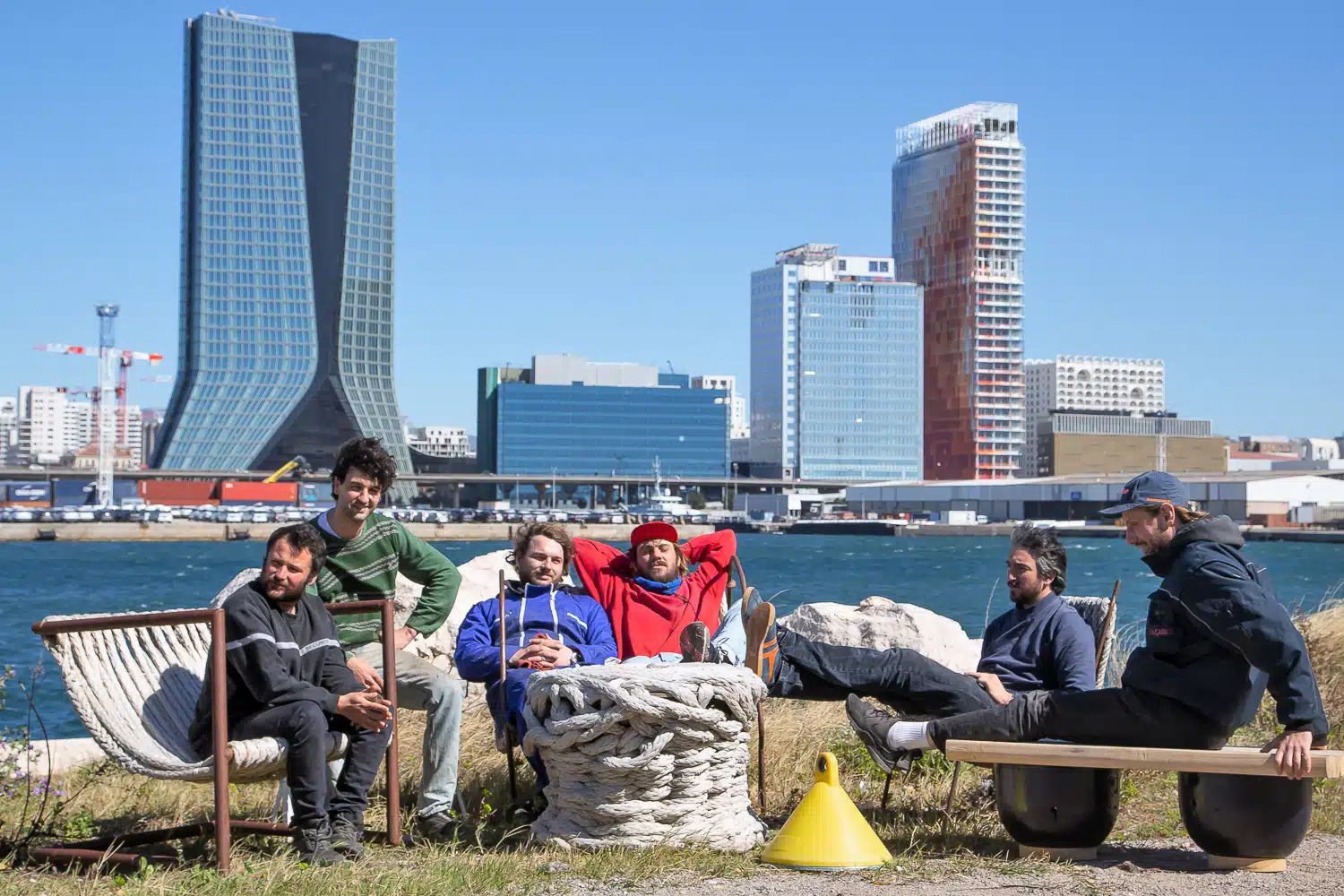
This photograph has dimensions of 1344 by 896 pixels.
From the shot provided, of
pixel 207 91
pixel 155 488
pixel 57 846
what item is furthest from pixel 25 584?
pixel 207 91

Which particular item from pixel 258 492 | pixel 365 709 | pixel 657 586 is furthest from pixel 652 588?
pixel 258 492

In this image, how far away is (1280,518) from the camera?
8806cm

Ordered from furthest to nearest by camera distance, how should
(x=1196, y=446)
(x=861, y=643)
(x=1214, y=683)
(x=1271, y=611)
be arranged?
1. (x=1196, y=446)
2. (x=861, y=643)
3. (x=1214, y=683)
4. (x=1271, y=611)

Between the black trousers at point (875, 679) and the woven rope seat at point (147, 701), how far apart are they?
159 centimetres

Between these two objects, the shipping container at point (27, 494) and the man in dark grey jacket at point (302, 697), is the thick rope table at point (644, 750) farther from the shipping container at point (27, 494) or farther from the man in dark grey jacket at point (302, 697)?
the shipping container at point (27, 494)

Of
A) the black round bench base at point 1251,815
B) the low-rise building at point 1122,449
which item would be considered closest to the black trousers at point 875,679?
the black round bench base at point 1251,815

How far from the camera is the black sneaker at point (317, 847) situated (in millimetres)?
4211

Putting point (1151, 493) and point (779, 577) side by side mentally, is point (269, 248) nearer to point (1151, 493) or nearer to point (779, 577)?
point (779, 577)

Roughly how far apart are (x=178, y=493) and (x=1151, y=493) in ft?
358

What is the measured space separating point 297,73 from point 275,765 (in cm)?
11556

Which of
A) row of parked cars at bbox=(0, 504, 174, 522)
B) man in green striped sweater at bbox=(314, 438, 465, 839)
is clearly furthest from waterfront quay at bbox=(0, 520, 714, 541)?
man in green striped sweater at bbox=(314, 438, 465, 839)

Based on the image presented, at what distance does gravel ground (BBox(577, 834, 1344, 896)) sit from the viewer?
3996mm

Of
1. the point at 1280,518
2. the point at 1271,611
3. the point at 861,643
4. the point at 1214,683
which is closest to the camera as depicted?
Result: the point at 1271,611

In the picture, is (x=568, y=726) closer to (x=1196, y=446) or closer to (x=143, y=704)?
(x=143, y=704)
